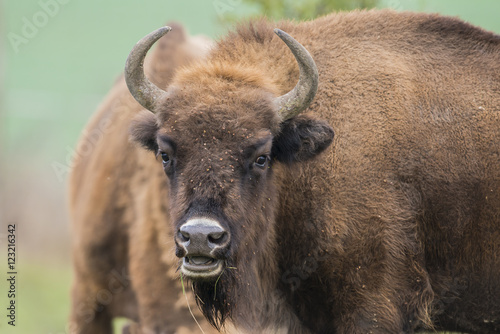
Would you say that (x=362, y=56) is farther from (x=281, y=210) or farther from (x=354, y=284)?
(x=354, y=284)

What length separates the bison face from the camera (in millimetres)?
5004

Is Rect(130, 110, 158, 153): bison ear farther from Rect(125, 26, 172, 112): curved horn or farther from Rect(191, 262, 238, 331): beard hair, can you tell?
Rect(191, 262, 238, 331): beard hair

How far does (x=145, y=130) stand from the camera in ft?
19.6

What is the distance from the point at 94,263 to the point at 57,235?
7933mm

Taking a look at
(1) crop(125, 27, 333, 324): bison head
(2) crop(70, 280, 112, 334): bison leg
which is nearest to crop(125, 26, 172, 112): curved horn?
(1) crop(125, 27, 333, 324): bison head

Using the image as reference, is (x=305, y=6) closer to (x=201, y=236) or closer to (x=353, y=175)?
(x=353, y=175)

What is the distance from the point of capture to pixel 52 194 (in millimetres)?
16688

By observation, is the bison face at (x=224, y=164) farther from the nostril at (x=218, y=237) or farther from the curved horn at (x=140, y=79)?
the curved horn at (x=140, y=79)

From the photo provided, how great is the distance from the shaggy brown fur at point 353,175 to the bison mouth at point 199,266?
22 cm

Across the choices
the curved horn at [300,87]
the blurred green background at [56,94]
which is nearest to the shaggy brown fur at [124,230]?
the blurred green background at [56,94]

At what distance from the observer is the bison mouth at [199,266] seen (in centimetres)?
500

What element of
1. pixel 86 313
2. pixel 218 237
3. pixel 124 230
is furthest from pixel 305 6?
pixel 218 237

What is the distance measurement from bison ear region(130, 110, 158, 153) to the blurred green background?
138 cm

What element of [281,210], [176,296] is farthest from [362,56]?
[176,296]
